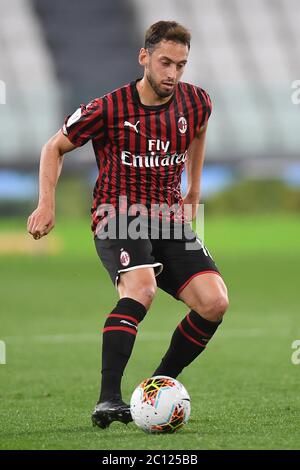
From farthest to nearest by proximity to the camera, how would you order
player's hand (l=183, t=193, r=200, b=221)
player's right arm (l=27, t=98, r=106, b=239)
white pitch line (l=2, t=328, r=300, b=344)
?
white pitch line (l=2, t=328, r=300, b=344), player's hand (l=183, t=193, r=200, b=221), player's right arm (l=27, t=98, r=106, b=239)

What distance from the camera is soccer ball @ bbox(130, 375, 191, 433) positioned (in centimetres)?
529

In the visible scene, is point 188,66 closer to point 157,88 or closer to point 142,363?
point 142,363

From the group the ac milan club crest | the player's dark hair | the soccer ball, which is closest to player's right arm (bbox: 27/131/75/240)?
the ac milan club crest

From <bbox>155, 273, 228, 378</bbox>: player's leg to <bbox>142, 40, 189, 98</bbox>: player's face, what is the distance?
112 centimetres

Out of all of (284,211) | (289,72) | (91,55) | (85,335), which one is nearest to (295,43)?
(289,72)

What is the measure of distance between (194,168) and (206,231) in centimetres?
2213

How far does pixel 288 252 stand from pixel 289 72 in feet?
57.9

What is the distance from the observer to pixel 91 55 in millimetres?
39375

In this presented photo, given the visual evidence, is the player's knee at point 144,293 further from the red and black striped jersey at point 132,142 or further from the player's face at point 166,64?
the player's face at point 166,64

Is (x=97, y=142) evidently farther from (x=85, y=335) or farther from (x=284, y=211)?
(x=284, y=211)

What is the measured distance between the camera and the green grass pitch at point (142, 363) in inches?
207

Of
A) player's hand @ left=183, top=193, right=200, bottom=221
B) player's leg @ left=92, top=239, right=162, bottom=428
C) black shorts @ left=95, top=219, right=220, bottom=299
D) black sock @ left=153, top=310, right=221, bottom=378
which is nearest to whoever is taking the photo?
player's leg @ left=92, top=239, right=162, bottom=428

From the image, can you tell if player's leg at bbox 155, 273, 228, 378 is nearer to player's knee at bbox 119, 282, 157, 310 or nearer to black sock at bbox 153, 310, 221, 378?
black sock at bbox 153, 310, 221, 378

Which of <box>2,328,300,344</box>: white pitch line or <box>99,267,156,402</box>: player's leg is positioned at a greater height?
<box>99,267,156,402</box>: player's leg
